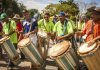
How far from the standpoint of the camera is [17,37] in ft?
42.0

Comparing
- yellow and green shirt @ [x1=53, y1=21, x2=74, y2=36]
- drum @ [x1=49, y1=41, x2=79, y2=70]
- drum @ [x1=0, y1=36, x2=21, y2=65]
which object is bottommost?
drum @ [x1=0, y1=36, x2=21, y2=65]

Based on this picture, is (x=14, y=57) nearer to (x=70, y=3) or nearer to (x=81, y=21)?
(x=81, y=21)

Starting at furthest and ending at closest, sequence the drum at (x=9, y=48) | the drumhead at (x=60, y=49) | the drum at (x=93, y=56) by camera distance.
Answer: the drum at (x=9, y=48), the drumhead at (x=60, y=49), the drum at (x=93, y=56)

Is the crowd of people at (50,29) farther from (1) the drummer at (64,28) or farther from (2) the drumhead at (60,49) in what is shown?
(2) the drumhead at (60,49)

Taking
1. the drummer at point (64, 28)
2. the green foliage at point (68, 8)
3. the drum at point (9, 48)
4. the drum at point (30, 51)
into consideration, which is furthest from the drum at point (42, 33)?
the green foliage at point (68, 8)

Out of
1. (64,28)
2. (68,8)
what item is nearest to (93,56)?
(64,28)

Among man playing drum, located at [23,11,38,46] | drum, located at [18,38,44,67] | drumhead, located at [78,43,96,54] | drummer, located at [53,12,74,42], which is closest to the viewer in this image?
drumhead, located at [78,43,96,54]

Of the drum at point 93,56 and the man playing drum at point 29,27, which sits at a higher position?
the drum at point 93,56

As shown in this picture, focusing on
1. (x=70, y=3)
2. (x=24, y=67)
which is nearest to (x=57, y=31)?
(x=24, y=67)

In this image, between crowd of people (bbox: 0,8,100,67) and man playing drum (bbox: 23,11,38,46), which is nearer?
crowd of people (bbox: 0,8,100,67)

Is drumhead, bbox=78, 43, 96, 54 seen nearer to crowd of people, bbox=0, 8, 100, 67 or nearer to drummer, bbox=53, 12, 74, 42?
crowd of people, bbox=0, 8, 100, 67

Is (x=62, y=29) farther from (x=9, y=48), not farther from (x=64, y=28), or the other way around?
(x=9, y=48)

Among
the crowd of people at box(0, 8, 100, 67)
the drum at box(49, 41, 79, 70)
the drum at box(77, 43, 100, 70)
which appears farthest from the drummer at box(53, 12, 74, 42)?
the drum at box(77, 43, 100, 70)

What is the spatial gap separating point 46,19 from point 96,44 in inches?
232
